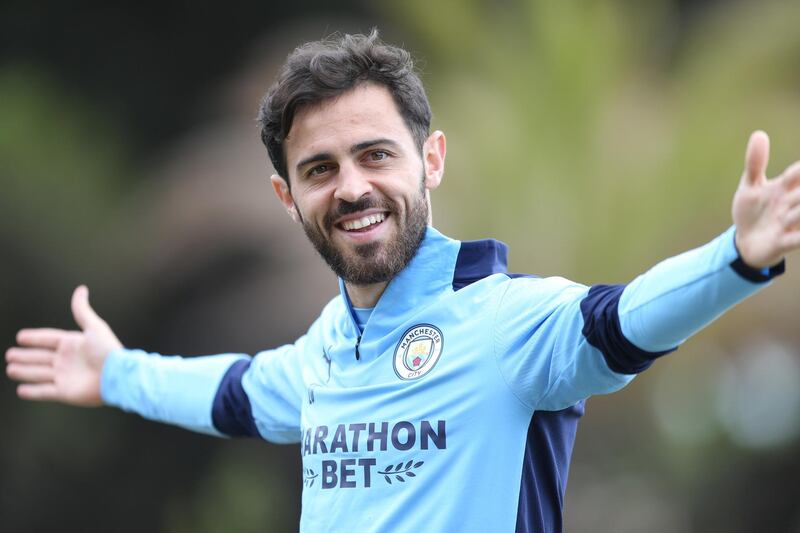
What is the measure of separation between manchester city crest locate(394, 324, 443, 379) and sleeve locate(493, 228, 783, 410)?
14cm

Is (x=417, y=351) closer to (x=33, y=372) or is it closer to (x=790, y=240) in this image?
(x=790, y=240)

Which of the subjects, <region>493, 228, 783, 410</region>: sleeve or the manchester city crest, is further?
the manchester city crest

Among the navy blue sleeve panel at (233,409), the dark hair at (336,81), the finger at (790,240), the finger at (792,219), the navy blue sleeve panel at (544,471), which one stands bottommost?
the navy blue sleeve panel at (544,471)

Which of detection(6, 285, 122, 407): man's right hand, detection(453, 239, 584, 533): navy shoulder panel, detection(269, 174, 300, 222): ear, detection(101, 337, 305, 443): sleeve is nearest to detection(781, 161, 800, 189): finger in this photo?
detection(453, 239, 584, 533): navy shoulder panel

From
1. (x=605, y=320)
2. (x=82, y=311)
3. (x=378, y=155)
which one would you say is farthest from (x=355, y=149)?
(x=82, y=311)

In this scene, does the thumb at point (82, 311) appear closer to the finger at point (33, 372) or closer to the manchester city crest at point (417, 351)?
the finger at point (33, 372)

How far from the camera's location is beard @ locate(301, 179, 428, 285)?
199 cm

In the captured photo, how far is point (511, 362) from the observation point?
5.74ft

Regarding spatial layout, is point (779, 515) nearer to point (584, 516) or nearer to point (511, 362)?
point (584, 516)

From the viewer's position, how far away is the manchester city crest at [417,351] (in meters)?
1.86

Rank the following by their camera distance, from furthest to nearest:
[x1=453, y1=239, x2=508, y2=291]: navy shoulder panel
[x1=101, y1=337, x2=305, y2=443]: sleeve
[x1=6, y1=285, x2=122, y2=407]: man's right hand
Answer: [x1=6, y1=285, x2=122, y2=407]: man's right hand < [x1=101, y1=337, x2=305, y2=443]: sleeve < [x1=453, y1=239, x2=508, y2=291]: navy shoulder panel

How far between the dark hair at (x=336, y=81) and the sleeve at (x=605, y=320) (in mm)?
496

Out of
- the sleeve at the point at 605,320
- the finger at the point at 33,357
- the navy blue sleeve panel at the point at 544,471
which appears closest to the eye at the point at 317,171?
the sleeve at the point at 605,320

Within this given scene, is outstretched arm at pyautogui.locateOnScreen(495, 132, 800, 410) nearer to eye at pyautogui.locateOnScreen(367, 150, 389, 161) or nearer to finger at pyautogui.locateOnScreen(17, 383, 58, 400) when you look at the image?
eye at pyautogui.locateOnScreen(367, 150, 389, 161)
